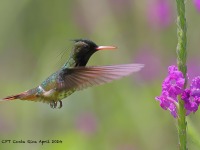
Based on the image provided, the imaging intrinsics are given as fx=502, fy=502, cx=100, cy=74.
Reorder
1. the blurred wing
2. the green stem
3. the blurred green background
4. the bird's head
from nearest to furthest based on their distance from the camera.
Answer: the green stem < the blurred wing < the bird's head < the blurred green background

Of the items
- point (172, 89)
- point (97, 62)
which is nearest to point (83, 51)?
point (172, 89)

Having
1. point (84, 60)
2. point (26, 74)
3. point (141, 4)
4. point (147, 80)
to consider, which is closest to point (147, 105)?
→ point (147, 80)

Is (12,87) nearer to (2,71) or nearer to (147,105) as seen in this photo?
(2,71)

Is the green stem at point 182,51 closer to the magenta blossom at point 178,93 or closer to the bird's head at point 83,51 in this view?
the magenta blossom at point 178,93

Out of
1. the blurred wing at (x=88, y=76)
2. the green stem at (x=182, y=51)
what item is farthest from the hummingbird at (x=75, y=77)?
the green stem at (x=182, y=51)

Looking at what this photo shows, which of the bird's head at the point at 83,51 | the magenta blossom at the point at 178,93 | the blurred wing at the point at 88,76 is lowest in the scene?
the magenta blossom at the point at 178,93

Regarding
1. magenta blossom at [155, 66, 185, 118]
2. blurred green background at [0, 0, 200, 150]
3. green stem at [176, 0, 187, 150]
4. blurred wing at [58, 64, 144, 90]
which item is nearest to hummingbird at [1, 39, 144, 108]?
blurred wing at [58, 64, 144, 90]

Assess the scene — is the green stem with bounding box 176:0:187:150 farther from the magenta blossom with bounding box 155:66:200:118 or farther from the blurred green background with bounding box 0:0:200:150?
the blurred green background with bounding box 0:0:200:150
